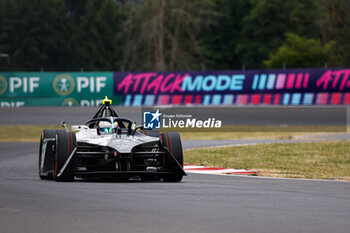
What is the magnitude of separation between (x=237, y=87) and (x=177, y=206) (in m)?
24.4

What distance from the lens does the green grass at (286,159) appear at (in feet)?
41.7

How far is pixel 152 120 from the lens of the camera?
1202 centimetres

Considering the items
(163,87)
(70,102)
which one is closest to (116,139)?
(163,87)

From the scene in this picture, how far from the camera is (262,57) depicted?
6194cm

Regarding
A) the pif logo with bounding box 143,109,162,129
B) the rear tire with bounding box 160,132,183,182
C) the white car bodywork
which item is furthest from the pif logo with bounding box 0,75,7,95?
the rear tire with bounding box 160,132,183,182

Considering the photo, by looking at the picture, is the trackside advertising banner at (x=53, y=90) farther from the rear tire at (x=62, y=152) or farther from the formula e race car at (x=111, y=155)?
the rear tire at (x=62, y=152)

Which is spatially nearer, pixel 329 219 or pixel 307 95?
pixel 329 219

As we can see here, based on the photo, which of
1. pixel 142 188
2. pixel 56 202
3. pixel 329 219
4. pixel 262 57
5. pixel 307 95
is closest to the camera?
pixel 329 219

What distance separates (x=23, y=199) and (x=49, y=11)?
189 ft

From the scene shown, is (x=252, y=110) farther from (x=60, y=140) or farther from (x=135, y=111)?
(x=60, y=140)

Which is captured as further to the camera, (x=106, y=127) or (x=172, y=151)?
(x=106, y=127)

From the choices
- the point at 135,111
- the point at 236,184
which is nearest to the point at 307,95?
the point at 135,111

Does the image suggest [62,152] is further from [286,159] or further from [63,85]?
[63,85]

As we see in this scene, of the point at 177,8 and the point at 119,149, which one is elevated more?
the point at 177,8
